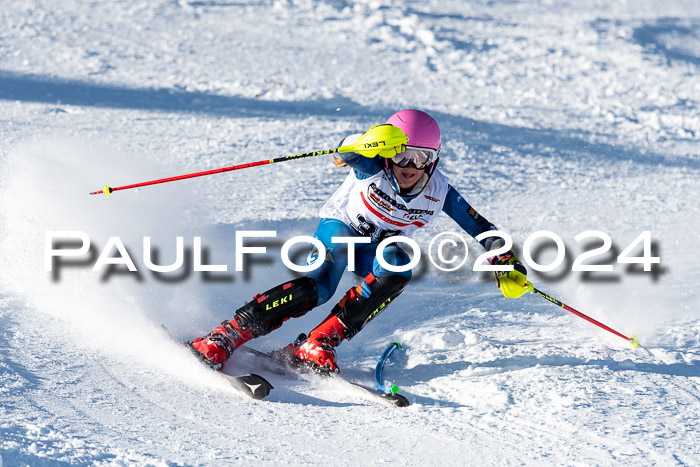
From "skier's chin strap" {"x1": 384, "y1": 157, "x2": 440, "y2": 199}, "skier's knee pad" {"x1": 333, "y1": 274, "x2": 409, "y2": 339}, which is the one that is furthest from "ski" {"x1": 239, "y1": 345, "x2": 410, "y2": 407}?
"skier's chin strap" {"x1": 384, "y1": 157, "x2": 440, "y2": 199}

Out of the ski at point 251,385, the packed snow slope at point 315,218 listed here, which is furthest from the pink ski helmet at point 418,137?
the ski at point 251,385

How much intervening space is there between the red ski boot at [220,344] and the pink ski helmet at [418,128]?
4.09ft

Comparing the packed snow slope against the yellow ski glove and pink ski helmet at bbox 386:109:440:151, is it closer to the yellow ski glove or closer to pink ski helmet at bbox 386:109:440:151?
the yellow ski glove

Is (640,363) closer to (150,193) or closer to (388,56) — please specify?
(150,193)

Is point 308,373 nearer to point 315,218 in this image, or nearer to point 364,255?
point 364,255

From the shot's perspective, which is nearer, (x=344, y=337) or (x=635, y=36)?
(x=344, y=337)

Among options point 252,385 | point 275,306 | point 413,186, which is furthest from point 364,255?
point 252,385

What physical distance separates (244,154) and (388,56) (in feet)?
12.8

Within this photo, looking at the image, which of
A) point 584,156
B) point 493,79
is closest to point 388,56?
point 493,79

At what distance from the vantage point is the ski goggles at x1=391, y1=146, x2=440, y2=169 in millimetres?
3883

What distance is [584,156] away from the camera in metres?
7.64

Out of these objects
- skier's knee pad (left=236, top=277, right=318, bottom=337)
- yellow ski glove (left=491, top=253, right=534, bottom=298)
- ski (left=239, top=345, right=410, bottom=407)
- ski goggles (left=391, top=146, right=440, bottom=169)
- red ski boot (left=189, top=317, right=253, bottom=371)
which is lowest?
ski (left=239, top=345, right=410, bottom=407)

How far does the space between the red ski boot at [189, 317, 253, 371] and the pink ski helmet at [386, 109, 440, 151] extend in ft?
4.09

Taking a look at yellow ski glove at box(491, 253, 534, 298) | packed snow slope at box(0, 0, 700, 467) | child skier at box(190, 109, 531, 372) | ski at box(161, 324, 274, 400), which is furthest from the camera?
yellow ski glove at box(491, 253, 534, 298)
